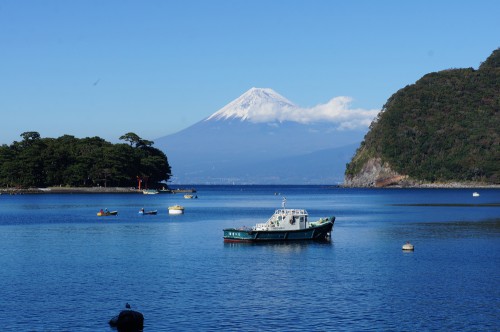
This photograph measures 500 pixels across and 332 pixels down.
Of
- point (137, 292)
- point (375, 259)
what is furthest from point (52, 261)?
point (375, 259)

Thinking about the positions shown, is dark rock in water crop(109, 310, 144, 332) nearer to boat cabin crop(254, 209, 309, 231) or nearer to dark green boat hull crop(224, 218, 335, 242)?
dark green boat hull crop(224, 218, 335, 242)

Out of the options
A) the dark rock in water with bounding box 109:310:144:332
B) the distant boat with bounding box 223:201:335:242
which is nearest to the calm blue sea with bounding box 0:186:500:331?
the dark rock in water with bounding box 109:310:144:332

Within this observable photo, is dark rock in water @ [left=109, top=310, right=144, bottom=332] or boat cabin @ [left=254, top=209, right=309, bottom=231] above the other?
boat cabin @ [left=254, top=209, right=309, bottom=231]

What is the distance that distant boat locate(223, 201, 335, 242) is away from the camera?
9019cm

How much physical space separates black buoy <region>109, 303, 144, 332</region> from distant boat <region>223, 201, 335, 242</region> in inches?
1827

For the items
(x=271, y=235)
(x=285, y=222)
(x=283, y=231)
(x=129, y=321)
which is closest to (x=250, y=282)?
(x=129, y=321)

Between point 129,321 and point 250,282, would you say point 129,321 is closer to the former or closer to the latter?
point 129,321

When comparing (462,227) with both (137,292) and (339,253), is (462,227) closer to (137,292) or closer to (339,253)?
(339,253)

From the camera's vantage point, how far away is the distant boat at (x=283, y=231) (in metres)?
90.2

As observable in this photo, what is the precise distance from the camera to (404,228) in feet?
377

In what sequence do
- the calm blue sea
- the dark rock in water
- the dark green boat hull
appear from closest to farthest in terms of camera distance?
1. the dark rock in water
2. the calm blue sea
3. the dark green boat hull

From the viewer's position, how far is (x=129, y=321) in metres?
43.3

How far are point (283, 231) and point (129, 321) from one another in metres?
48.6

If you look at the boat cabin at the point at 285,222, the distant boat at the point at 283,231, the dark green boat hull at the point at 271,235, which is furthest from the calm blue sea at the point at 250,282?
the boat cabin at the point at 285,222
